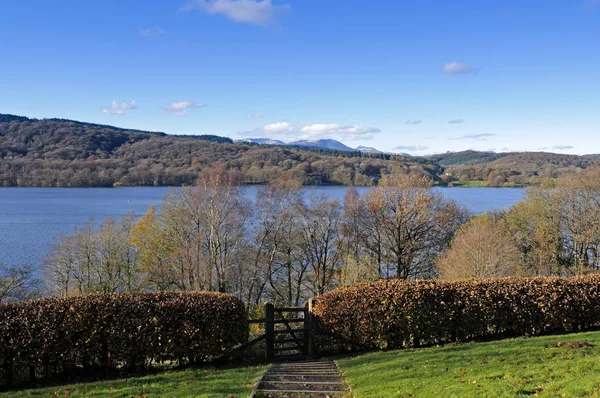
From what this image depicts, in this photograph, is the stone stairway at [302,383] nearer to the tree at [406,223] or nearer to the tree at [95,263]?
the tree at [406,223]

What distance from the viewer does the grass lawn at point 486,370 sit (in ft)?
22.4

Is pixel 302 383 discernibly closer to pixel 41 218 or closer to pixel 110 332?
pixel 110 332

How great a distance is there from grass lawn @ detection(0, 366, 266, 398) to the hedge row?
344 centimetres

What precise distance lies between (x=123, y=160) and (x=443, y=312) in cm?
14083

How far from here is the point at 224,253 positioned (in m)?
31.1

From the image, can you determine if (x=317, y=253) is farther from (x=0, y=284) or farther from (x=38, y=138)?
(x=38, y=138)

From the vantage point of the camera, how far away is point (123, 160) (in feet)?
454

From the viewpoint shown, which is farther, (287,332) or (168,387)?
(287,332)

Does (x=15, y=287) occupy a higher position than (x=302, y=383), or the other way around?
(x=302, y=383)

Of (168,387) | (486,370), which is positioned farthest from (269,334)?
(486,370)

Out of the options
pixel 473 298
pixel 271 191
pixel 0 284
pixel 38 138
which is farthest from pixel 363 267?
pixel 38 138

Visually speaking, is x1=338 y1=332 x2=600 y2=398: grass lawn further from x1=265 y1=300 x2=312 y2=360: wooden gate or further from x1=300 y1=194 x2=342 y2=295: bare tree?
x1=300 y1=194 x2=342 y2=295: bare tree

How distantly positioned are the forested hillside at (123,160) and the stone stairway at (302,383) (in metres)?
70.1

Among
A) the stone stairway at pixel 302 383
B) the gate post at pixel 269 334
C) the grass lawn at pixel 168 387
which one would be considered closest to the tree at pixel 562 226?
the gate post at pixel 269 334
